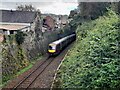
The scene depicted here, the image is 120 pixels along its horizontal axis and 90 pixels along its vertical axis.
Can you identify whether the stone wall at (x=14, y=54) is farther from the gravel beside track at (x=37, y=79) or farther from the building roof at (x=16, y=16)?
the building roof at (x=16, y=16)

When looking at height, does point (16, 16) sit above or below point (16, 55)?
above

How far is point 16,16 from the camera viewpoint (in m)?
49.8

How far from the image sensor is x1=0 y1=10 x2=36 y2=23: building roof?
157 ft

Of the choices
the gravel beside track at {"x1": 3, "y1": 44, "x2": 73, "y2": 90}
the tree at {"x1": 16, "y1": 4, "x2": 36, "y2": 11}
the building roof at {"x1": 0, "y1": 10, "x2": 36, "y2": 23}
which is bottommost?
the gravel beside track at {"x1": 3, "y1": 44, "x2": 73, "y2": 90}

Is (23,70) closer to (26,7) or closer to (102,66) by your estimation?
(102,66)

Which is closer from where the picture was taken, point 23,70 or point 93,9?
point 23,70

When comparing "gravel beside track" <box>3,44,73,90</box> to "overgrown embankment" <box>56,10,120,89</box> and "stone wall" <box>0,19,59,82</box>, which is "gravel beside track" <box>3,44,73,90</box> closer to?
"stone wall" <box>0,19,59,82</box>

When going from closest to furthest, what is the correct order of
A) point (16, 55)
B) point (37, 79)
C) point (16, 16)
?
point (37, 79) < point (16, 55) < point (16, 16)

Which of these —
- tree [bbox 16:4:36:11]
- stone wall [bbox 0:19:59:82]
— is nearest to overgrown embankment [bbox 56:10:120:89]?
stone wall [bbox 0:19:59:82]

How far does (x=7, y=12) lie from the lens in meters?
50.4

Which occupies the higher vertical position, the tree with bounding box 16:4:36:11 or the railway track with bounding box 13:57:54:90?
the tree with bounding box 16:4:36:11

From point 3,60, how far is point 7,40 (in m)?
2.97

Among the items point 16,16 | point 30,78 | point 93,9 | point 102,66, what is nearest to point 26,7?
point 16,16

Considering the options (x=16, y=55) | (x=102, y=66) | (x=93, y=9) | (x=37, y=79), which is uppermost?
(x=93, y=9)
